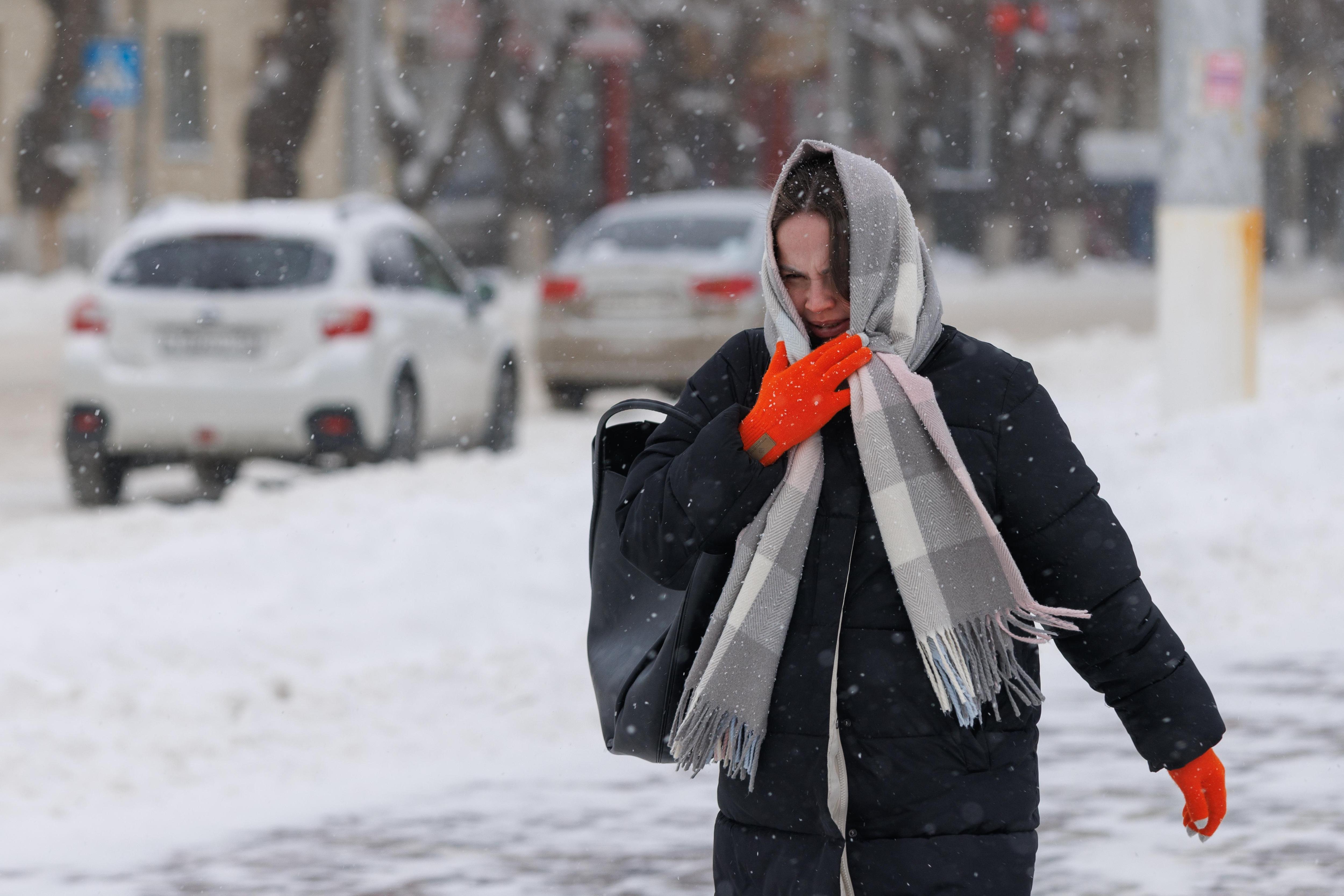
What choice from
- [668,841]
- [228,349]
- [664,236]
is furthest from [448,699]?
[664,236]

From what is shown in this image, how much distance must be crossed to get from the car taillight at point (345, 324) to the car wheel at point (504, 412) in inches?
81.8

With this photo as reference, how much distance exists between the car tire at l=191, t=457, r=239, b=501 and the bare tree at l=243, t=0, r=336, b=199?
39.4 feet

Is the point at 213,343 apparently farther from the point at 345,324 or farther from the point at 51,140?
the point at 51,140

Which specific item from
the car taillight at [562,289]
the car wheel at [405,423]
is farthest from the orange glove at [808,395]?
the car taillight at [562,289]

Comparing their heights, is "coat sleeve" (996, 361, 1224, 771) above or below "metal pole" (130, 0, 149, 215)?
below

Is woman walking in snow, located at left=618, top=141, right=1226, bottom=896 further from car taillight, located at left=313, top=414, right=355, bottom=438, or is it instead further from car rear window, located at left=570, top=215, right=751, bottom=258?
car rear window, located at left=570, top=215, right=751, bottom=258

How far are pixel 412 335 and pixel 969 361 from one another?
8982 millimetres

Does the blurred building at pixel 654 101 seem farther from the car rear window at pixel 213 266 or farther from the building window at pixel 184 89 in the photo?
the car rear window at pixel 213 266

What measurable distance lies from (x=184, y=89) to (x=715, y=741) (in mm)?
39216

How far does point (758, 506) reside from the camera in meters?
2.79

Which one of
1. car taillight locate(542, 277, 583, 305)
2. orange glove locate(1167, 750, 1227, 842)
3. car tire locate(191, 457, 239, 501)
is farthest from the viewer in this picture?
car taillight locate(542, 277, 583, 305)

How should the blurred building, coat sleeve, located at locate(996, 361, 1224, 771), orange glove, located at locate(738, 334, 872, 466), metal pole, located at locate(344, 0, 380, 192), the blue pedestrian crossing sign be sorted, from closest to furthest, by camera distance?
orange glove, located at locate(738, 334, 872, 466) < coat sleeve, located at locate(996, 361, 1224, 771) < metal pole, located at locate(344, 0, 380, 192) < the blue pedestrian crossing sign < the blurred building

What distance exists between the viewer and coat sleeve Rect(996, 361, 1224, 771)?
2.84 meters

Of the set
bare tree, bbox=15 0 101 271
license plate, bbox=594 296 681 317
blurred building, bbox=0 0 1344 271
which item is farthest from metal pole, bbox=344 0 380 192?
bare tree, bbox=15 0 101 271
